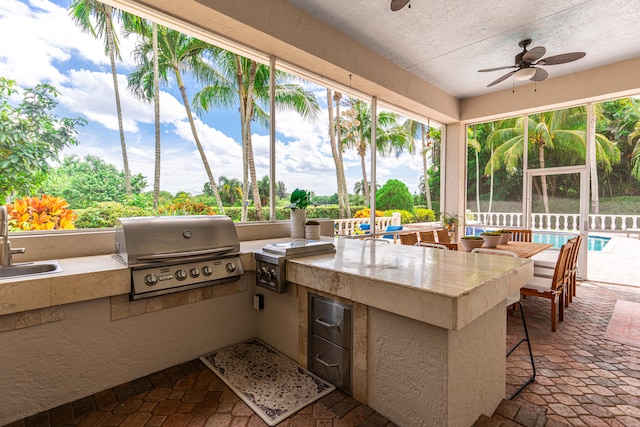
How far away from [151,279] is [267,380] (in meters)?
0.91

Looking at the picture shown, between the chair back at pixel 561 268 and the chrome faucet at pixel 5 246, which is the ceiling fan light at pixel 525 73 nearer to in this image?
the chair back at pixel 561 268

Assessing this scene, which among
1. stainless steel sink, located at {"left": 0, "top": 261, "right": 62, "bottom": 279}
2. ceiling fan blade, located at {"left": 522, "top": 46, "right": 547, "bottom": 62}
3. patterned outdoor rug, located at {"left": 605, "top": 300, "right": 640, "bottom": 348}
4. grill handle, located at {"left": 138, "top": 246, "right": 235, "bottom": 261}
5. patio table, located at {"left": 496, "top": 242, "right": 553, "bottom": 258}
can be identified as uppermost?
ceiling fan blade, located at {"left": 522, "top": 46, "right": 547, "bottom": 62}

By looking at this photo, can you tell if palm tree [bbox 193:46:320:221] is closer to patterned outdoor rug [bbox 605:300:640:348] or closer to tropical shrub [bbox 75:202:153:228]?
tropical shrub [bbox 75:202:153:228]

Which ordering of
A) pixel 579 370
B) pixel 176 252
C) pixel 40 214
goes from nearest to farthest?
pixel 176 252 < pixel 40 214 < pixel 579 370

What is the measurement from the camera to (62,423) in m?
1.49

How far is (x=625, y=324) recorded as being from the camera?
2.99m

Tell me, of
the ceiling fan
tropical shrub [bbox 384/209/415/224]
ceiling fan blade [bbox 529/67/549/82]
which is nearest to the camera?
the ceiling fan

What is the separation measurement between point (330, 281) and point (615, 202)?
5.33m

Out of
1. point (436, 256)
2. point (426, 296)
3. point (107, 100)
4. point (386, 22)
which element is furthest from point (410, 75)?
point (426, 296)

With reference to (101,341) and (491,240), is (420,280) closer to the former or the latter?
(101,341)

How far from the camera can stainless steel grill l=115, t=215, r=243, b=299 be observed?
172 centimetres

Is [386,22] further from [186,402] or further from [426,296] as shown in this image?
[186,402]

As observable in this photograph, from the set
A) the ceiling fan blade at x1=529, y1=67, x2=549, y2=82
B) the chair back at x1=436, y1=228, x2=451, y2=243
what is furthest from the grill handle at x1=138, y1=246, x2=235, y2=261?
the ceiling fan blade at x1=529, y1=67, x2=549, y2=82

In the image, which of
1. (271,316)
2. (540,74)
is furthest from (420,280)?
(540,74)
